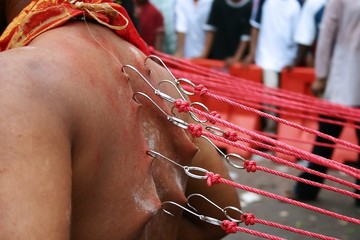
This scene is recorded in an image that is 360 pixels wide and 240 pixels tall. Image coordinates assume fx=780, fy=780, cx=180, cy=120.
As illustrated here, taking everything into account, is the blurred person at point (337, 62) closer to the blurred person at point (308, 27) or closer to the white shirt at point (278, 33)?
the blurred person at point (308, 27)

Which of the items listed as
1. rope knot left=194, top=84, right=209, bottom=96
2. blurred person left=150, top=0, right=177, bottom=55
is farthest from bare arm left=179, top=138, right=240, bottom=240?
blurred person left=150, top=0, right=177, bottom=55

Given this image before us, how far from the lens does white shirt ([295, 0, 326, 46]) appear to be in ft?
21.9

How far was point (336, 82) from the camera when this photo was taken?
5.55m

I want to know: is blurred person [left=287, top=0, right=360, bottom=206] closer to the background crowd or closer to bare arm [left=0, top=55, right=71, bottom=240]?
the background crowd

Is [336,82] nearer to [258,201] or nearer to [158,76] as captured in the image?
[258,201]

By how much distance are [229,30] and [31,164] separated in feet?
19.4

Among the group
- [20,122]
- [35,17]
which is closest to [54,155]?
[20,122]

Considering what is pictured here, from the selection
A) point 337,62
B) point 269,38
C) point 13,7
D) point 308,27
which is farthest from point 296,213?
point 13,7

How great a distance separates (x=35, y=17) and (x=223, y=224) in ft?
2.32

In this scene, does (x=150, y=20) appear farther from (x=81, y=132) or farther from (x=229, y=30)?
(x=81, y=132)

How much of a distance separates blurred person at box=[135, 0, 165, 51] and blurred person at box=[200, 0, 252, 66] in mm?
542

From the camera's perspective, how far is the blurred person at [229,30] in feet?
23.3

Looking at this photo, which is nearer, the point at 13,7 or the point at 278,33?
the point at 13,7

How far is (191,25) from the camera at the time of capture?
7.62 metres
